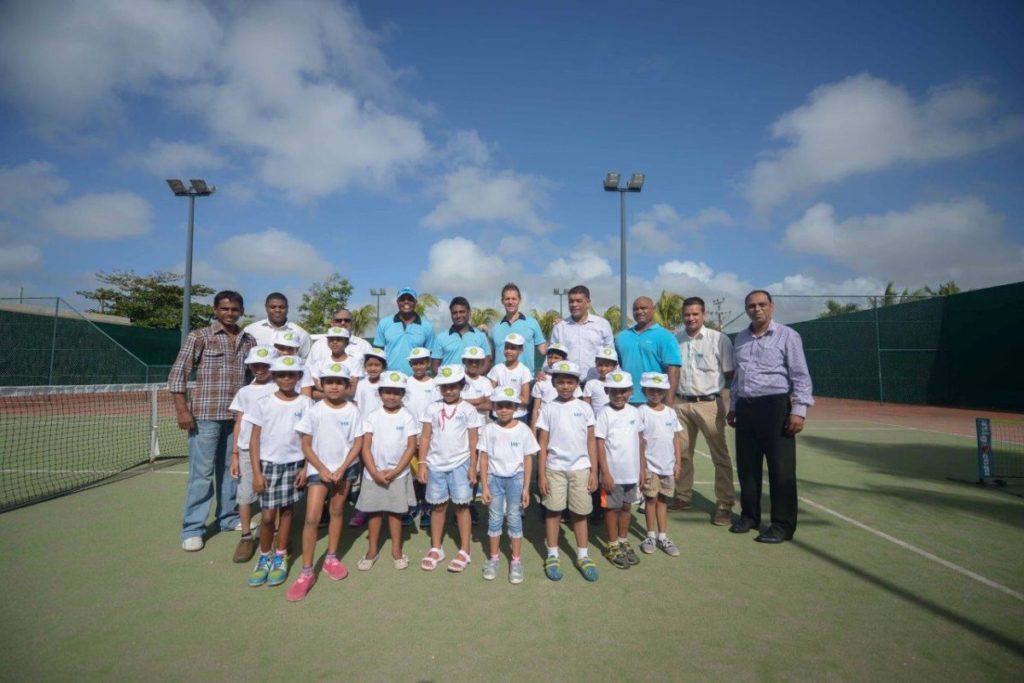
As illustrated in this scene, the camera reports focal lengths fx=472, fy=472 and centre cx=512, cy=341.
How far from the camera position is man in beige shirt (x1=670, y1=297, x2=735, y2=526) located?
5367 mm

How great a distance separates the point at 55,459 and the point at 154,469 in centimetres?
238

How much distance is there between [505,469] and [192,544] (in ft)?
10.2

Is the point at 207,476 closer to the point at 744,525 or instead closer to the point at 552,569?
the point at 552,569

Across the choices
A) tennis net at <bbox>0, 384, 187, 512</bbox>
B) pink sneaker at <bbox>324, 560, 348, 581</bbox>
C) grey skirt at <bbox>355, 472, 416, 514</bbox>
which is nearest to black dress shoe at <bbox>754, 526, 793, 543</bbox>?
grey skirt at <bbox>355, 472, 416, 514</bbox>

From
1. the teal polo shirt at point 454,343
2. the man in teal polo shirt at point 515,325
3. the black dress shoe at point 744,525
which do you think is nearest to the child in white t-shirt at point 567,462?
the man in teal polo shirt at point 515,325

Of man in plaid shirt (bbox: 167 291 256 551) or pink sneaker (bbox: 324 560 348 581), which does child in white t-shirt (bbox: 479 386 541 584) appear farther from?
man in plaid shirt (bbox: 167 291 256 551)

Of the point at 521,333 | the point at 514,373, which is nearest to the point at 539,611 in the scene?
the point at 514,373

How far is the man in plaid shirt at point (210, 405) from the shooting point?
15.0ft

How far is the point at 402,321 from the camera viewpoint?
18.9 ft

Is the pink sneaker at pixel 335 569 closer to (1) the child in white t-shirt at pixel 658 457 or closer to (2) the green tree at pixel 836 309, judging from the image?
(1) the child in white t-shirt at pixel 658 457

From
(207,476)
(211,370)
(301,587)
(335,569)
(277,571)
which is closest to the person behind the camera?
(301,587)

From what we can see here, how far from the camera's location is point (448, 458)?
4.24 metres

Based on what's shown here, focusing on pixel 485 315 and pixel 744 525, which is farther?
pixel 485 315

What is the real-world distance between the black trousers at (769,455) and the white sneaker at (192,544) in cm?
538
